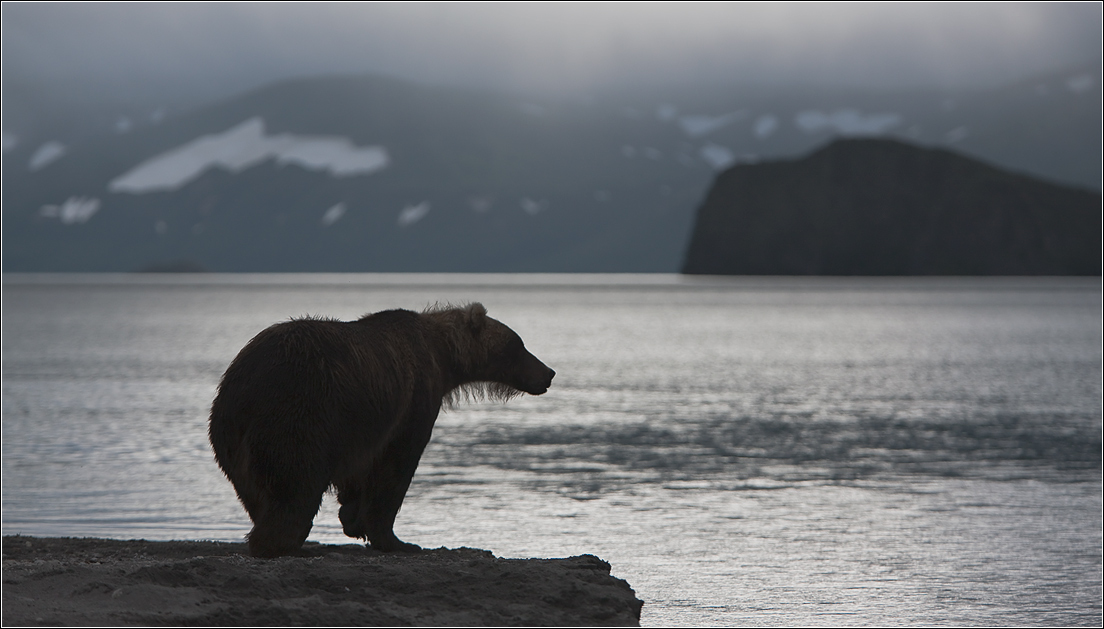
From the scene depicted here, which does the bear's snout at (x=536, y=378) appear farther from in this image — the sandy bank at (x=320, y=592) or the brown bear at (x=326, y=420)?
the sandy bank at (x=320, y=592)

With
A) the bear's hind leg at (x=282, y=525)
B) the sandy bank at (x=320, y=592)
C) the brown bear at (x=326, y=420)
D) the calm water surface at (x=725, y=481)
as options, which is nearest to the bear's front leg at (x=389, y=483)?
the brown bear at (x=326, y=420)

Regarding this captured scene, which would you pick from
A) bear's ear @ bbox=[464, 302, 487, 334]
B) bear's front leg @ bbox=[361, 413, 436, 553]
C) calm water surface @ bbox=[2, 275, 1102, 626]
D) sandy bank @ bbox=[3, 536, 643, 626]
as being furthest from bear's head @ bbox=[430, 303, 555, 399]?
calm water surface @ bbox=[2, 275, 1102, 626]

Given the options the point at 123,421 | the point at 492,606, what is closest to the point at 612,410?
the point at 123,421

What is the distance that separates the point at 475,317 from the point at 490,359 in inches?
16.7

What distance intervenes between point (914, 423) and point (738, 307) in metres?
112

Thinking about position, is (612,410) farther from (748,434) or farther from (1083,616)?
(1083,616)

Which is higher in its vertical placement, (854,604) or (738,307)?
(738,307)

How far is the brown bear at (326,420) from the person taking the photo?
30.4 ft

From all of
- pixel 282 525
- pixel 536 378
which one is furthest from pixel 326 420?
pixel 536 378

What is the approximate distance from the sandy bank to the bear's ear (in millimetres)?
2350

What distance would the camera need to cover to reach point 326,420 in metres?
9.40

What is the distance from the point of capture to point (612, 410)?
109ft

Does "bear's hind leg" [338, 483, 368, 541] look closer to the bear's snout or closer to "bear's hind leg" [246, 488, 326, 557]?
"bear's hind leg" [246, 488, 326, 557]

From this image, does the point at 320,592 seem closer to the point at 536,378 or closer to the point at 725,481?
the point at 536,378
